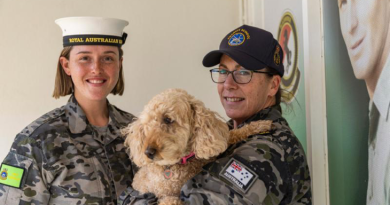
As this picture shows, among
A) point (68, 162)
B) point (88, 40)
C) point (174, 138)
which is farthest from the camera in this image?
point (88, 40)

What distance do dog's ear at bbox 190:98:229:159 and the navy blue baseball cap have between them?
0.24 m

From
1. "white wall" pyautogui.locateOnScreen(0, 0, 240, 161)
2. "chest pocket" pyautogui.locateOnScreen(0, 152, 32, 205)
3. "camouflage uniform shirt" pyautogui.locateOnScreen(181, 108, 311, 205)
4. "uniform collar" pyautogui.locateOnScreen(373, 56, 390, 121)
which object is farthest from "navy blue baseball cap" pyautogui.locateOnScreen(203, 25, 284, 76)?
"white wall" pyautogui.locateOnScreen(0, 0, 240, 161)

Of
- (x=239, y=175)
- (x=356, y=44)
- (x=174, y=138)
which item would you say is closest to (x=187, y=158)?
(x=174, y=138)

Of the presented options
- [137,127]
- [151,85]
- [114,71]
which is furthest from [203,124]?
[151,85]

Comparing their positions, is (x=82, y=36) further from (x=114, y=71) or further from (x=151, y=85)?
(x=151, y=85)

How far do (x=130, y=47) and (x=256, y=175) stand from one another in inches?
84.7

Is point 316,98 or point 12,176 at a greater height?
point 316,98

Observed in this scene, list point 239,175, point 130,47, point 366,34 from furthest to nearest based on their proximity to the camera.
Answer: point 130,47 → point 366,34 → point 239,175

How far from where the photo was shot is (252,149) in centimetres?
140

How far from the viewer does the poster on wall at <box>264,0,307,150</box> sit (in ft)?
7.64

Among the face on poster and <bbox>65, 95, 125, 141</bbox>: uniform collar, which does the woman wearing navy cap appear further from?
<bbox>65, 95, 125, 141</bbox>: uniform collar

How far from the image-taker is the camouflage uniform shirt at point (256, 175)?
1.32 metres

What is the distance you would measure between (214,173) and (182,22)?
2128mm

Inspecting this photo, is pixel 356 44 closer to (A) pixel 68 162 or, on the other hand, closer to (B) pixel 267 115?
(B) pixel 267 115
